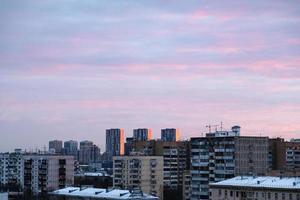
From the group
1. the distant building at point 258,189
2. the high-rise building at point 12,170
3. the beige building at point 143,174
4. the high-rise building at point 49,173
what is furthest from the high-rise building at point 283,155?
the high-rise building at point 12,170

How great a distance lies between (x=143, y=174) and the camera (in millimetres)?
66812

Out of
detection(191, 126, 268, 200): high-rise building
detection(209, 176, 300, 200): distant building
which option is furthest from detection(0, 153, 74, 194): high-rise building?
detection(209, 176, 300, 200): distant building

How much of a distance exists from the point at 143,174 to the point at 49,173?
448 inches

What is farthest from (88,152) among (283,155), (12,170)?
(283,155)

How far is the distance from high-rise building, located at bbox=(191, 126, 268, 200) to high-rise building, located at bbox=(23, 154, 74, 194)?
1844 centimetres

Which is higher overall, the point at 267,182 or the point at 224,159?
the point at 224,159

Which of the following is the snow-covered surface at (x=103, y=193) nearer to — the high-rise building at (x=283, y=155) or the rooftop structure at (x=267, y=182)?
the rooftop structure at (x=267, y=182)

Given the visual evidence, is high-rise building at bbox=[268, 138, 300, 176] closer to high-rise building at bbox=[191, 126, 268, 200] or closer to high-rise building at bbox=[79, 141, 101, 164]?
high-rise building at bbox=[191, 126, 268, 200]

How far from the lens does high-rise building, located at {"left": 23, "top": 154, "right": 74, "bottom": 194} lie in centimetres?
7300

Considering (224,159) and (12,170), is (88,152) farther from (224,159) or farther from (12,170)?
(224,159)

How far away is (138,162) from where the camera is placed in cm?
6688

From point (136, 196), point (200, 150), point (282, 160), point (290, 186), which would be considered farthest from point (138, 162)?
point (290, 186)

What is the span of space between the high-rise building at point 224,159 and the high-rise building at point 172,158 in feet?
39.0

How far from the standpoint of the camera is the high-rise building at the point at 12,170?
7769cm
